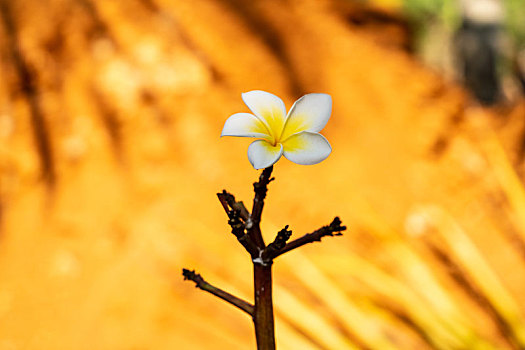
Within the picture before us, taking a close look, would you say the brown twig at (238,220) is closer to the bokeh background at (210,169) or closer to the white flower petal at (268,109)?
the white flower petal at (268,109)

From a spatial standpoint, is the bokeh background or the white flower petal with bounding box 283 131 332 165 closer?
the white flower petal with bounding box 283 131 332 165

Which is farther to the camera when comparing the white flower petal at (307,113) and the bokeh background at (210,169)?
the bokeh background at (210,169)

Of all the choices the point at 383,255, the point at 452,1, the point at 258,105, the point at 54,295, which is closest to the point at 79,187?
the point at 54,295

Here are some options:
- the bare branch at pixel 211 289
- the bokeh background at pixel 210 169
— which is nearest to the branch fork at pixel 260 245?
the bare branch at pixel 211 289

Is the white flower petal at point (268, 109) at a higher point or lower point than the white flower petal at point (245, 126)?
higher

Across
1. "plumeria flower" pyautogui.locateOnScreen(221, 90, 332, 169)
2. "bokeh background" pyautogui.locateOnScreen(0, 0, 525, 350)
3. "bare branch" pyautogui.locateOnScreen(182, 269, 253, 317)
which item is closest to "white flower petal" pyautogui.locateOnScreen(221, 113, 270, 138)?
"plumeria flower" pyautogui.locateOnScreen(221, 90, 332, 169)

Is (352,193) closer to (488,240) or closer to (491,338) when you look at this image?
(488,240)

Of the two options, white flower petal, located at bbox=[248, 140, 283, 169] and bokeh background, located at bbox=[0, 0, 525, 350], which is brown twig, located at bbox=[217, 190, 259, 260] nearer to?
white flower petal, located at bbox=[248, 140, 283, 169]

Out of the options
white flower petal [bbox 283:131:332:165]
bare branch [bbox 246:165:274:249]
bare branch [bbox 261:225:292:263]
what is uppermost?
white flower petal [bbox 283:131:332:165]
